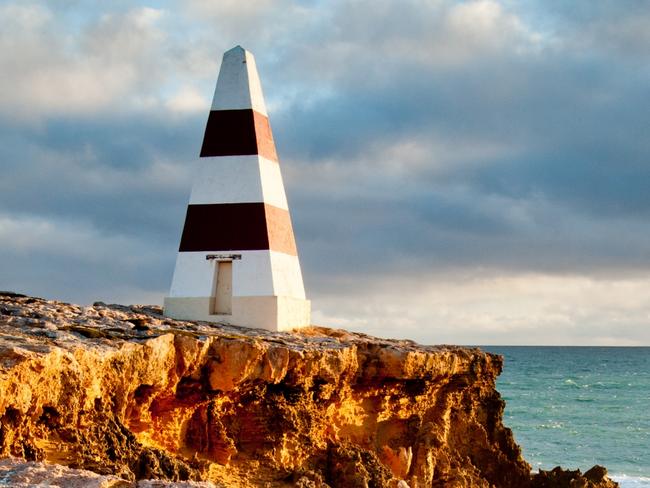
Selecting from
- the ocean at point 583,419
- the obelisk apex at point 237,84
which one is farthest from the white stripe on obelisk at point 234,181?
the ocean at point 583,419

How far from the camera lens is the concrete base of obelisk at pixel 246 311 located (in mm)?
13469

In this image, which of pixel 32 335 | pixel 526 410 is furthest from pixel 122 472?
pixel 526 410

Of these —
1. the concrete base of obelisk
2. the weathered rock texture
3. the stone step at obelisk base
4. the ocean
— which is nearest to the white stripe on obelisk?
the stone step at obelisk base

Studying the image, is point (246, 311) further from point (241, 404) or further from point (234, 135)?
point (241, 404)

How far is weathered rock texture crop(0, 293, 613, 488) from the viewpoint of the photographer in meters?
7.74

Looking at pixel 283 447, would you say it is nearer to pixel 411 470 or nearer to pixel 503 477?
pixel 411 470

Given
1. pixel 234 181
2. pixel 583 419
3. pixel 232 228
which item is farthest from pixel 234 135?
pixel 583 419

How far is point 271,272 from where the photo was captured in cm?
1371

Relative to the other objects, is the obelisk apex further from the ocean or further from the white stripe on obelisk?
the ocean

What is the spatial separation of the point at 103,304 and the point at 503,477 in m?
6.33

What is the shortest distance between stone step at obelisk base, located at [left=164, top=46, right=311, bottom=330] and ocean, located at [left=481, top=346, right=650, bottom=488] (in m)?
15.0

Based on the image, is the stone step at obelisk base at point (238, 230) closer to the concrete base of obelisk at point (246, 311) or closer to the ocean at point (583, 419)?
the concrete base of obelisk at point (246, 311)

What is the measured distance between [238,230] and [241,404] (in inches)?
149

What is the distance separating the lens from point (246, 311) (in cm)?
1354
